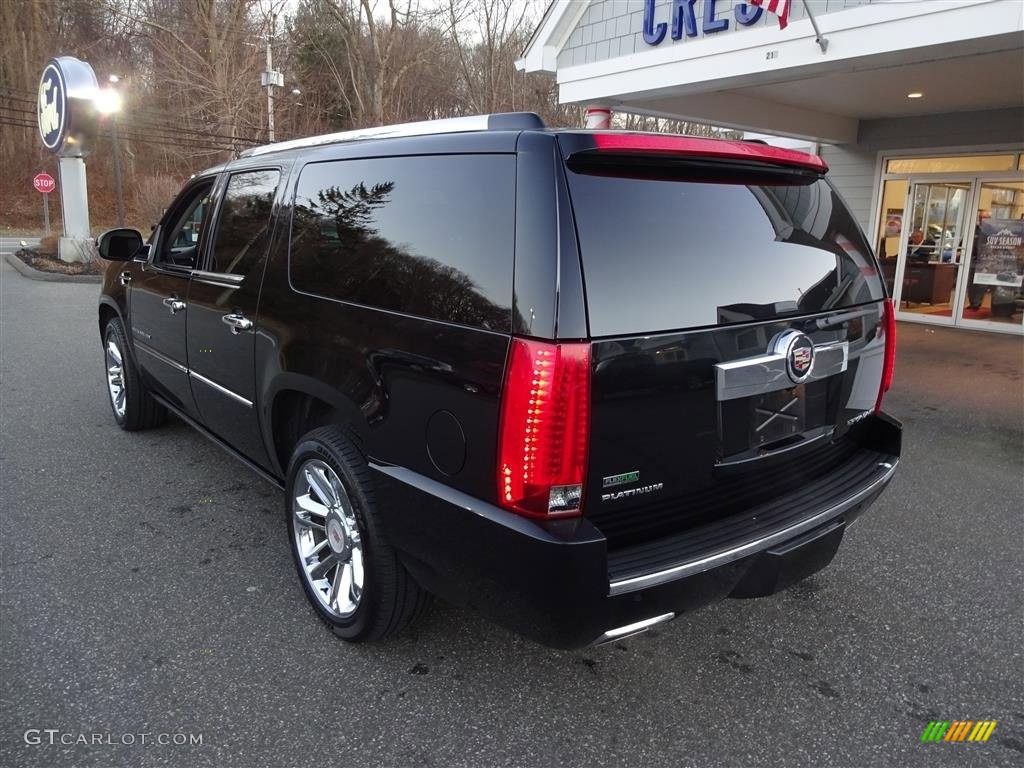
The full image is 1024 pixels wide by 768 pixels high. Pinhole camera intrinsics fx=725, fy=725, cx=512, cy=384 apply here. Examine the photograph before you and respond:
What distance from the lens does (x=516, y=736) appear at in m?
2.37

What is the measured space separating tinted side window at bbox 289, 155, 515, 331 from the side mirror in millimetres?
2280

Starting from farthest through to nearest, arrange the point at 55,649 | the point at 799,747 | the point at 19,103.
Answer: the point at 19,103, the point at 55,649, the point at 799,747

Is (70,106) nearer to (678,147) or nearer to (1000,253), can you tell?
(678,147)

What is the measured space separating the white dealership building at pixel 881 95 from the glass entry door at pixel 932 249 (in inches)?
0.8

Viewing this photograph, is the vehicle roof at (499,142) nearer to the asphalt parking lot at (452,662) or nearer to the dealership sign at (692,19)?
the asphalt parking lot at (452,662)

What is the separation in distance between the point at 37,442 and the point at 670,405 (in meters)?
4.76

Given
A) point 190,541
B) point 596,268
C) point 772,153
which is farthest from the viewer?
point 190,541

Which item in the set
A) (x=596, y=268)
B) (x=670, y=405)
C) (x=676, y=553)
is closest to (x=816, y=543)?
(x=676, y=553)

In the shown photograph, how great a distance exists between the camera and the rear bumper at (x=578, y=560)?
1.99 metres

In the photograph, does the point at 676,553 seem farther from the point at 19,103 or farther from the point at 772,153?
the point at 19,103

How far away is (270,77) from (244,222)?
22.8 metres

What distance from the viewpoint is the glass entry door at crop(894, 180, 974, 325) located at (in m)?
11.3

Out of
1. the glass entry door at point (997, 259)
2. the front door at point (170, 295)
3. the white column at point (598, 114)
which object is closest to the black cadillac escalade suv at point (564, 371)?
the front door at point (170, 295)

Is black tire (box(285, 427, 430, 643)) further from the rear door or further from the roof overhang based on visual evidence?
the roof overhang
